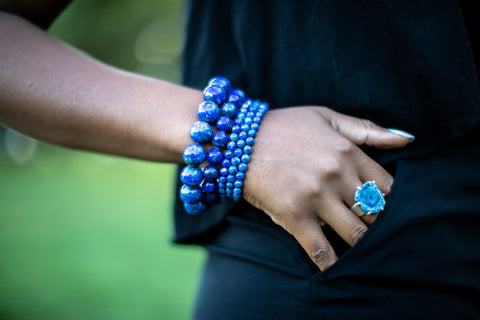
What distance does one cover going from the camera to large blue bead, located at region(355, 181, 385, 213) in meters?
0.81

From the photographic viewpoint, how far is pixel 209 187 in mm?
896

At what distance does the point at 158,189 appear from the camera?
A: 27.8 feet

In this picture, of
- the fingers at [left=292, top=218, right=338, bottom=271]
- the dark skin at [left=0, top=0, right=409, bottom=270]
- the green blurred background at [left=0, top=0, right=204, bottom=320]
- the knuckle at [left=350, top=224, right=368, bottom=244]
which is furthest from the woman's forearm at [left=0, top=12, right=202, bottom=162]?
the green blurred background at [left=0, top=0, right=204, bottom=320]

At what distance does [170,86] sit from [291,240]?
0.54 m

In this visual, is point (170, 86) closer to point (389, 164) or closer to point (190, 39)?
point (190, 39)

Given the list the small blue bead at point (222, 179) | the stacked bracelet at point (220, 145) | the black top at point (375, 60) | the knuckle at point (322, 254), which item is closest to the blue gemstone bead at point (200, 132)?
the stacked bracelet at point (220, 145)

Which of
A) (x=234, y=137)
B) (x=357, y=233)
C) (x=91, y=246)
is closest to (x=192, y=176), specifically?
(x=234, y=137)

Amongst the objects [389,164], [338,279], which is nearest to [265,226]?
[338,279]

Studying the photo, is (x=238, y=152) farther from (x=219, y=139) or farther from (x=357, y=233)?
(x=357, y=233)

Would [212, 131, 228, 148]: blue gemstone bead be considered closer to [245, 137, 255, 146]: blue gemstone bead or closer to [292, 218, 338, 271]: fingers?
[245, 137, 255, 146]: blue gemstone bead

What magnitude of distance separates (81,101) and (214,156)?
14.1 inches

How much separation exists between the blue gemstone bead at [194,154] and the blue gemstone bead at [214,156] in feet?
0.07

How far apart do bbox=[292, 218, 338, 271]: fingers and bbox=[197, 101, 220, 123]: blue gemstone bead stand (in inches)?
13.3

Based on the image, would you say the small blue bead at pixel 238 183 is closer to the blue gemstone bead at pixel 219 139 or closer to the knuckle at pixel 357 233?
the blue gemstone bead at pixel 219 139
